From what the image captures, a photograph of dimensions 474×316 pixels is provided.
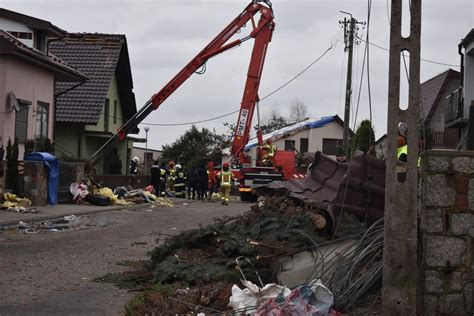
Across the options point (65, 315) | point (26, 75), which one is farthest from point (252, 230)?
point (26, 75)

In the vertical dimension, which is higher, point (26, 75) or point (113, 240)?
point (26, 75)

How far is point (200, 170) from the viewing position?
33.0 m

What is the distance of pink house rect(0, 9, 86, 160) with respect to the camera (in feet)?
79.7

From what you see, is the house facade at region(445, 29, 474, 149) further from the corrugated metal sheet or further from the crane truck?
the corrugated metal sheet

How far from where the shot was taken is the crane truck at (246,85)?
2983 centimetres

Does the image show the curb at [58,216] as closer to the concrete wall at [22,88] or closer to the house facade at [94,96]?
the concrete wall at [22,88]

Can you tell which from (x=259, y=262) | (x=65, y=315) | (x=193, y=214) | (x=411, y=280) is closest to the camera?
(x=411, y=280)

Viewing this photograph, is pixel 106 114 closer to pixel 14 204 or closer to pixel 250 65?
pixel 250 65

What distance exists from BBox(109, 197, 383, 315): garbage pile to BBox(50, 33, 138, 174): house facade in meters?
28.3

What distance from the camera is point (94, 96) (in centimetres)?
3978

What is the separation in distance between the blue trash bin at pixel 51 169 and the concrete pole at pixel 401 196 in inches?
665

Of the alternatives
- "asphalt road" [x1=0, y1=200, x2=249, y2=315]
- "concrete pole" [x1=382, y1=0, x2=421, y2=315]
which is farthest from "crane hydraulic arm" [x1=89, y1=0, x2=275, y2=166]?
"concrete pole" [x1=382, y1=0, x2=421, y2=315]

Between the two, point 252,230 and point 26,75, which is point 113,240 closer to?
point 252,230

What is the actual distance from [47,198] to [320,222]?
15013 millimetres
